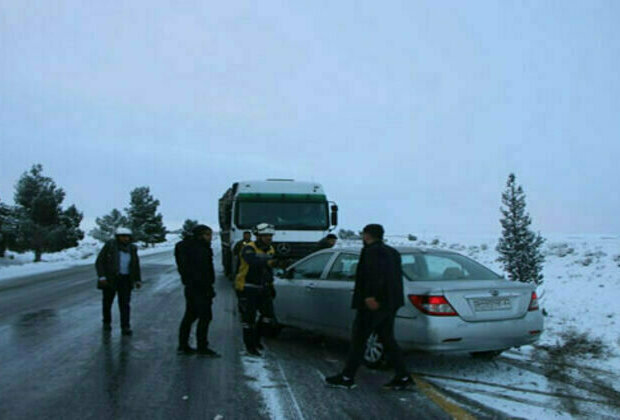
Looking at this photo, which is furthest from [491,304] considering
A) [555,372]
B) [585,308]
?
[585,308]

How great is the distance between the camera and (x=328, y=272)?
7.67 meters

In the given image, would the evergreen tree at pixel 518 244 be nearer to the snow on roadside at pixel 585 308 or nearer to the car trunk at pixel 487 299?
the snow on roadside at pixel 585 308

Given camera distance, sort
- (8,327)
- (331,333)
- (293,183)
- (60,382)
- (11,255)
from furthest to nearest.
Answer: (11,255) → (293,183) → (8,327) → (331,333) → (60,382)

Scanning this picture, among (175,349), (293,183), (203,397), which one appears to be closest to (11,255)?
(293,183)

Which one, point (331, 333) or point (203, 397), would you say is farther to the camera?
point (331, 333)

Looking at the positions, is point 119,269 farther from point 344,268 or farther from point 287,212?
point 287,212

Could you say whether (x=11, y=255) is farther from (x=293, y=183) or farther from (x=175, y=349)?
(x=175, y=349)

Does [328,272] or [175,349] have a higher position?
[328,272]

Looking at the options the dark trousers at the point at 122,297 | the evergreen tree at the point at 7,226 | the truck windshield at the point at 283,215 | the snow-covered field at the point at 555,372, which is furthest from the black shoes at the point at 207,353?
the evergreen tree at the point at 7,226

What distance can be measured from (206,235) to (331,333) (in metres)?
2.09

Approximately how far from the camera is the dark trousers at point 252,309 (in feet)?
24.4

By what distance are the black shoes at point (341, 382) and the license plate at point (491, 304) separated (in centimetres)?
158

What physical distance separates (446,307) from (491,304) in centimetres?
56

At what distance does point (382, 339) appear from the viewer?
18.9 feet
